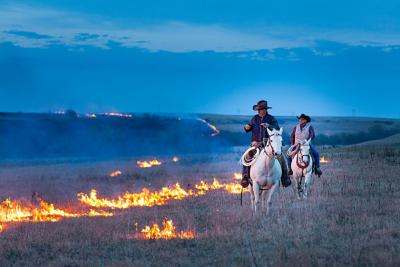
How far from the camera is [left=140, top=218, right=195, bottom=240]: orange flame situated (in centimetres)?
1309

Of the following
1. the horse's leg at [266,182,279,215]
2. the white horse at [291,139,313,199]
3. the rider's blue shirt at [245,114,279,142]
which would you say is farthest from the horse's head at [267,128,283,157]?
the white horse at [291,139,313,199]

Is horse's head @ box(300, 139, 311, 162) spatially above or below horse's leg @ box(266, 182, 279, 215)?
above

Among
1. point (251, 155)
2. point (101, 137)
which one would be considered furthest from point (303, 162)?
point (101, 137)

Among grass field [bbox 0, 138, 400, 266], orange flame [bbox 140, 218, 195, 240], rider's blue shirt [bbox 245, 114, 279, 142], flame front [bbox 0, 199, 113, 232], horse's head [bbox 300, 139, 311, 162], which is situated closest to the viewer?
grass field [bbox 0, 138, 400, 266]

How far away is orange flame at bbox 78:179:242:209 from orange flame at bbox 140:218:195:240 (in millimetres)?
5094

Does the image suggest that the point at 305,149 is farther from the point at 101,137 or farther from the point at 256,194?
the point at 101,137

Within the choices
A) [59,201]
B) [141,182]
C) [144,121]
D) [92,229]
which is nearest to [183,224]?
[92,229]

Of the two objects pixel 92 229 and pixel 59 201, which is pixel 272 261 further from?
pixel 59 201

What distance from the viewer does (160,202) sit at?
20.1m

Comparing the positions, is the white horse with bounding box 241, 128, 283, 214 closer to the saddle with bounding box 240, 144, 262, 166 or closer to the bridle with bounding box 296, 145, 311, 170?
the saddle with bounding box 240, 144, 262, 166

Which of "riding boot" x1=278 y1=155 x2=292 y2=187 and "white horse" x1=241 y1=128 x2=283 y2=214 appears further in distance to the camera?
"riding boot" x1=278 y1=155 x2=292 y2=187

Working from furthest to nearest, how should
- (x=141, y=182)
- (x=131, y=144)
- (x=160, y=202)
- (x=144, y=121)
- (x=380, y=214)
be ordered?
1. (x=144, y=121)
2. (x=131, y=144)
3. (x=141, y=182)
4. (x=160, y=202)
5. (x=380, y=214)

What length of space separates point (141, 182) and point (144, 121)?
144 ft

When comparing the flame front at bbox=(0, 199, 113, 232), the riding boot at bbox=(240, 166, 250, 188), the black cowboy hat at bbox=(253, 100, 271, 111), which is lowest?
the flame front at bbox=(0, 199, 113, 232)
